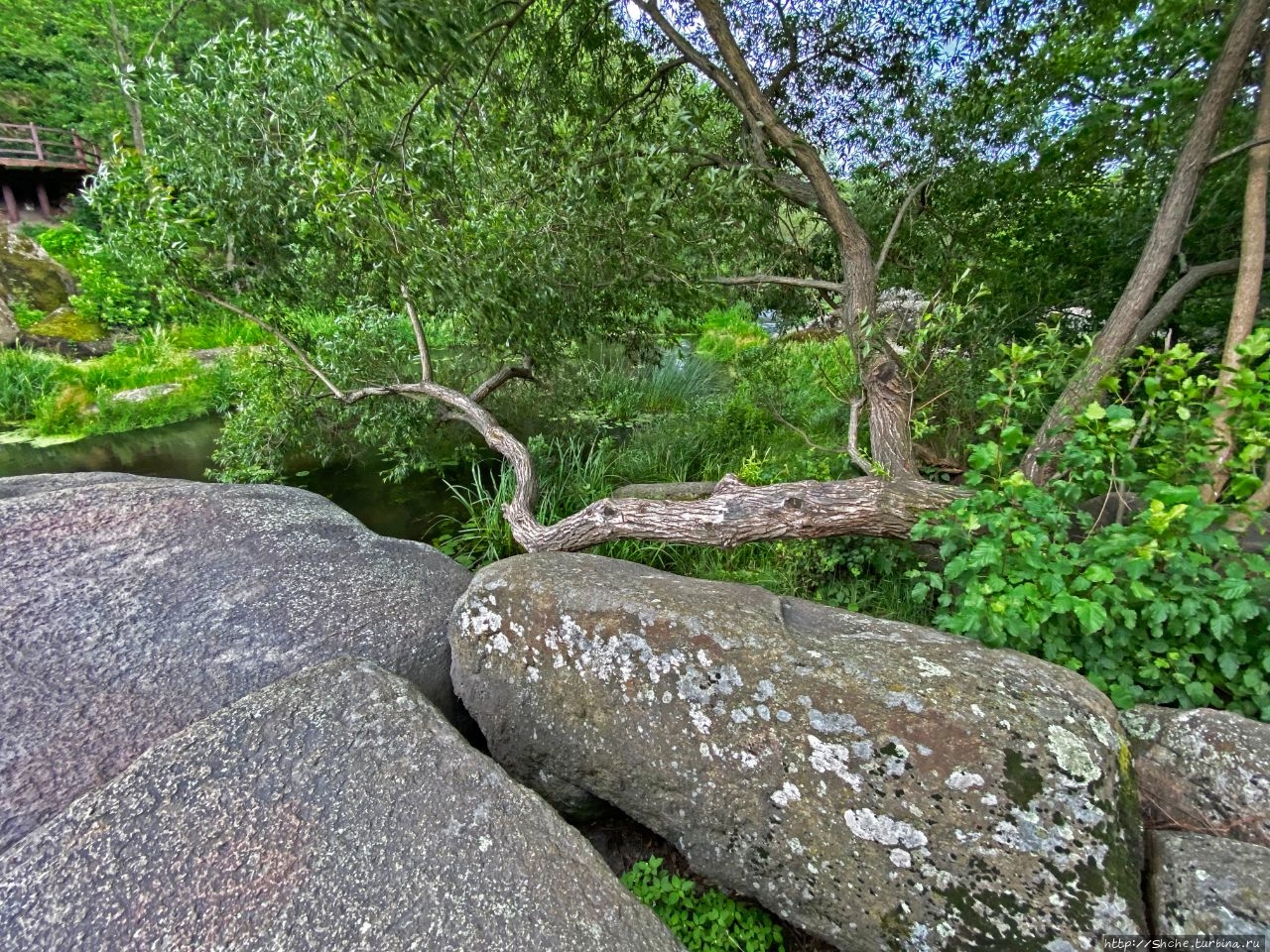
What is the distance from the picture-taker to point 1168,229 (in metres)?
2.82

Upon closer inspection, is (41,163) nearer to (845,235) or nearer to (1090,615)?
(845,235)

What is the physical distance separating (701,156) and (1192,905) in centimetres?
352

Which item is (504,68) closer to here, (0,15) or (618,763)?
(618,763)

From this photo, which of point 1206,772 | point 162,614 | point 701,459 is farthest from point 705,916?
point 701,459

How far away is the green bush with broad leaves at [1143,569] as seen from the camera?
169cm

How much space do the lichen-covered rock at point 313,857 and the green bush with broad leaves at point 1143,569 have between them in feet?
4.74

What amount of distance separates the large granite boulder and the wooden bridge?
61.2 ft

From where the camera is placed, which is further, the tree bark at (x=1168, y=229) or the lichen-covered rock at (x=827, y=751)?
the tree bark at (x=1168, y=229)

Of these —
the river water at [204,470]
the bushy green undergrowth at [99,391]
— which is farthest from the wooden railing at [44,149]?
the river water at [204,470]

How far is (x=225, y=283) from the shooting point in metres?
4.48

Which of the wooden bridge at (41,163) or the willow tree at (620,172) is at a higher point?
the wooden bridge at (41,163)

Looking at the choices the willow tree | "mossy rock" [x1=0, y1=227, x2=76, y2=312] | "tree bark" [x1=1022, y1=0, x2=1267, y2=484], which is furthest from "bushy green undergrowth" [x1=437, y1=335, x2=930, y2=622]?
"mossy rock" [x1=0, y1=227, x2=76, y2=312]

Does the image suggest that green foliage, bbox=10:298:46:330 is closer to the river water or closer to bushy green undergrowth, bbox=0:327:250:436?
bushy green undergrowth, bbox=0:327:250:436

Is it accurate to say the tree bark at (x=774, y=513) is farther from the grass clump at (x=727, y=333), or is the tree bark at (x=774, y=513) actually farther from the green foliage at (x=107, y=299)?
the green foliage at (x=107, y=299)
